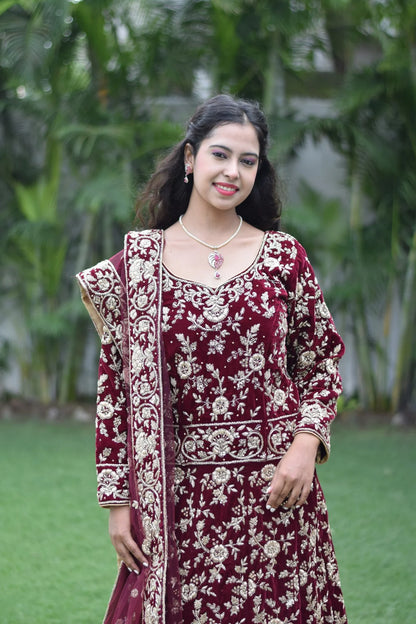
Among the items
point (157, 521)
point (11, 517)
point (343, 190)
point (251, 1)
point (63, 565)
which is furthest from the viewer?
point (343, 190)

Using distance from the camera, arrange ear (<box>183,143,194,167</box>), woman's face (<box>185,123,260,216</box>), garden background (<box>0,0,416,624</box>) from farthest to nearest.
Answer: garden background (<box>0,0,416,624</box>), ear (<box>183,143,194,167</box>), woman's face (<box>185,123,260,216</box>)

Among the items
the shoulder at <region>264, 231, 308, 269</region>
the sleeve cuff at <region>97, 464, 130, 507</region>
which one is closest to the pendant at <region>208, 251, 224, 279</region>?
the shoulder at <region>264, 231, 308, 269</region>

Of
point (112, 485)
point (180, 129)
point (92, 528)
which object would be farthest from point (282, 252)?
point (180, 129)

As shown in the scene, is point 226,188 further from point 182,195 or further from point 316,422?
point 316,422

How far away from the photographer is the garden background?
22.0 feet

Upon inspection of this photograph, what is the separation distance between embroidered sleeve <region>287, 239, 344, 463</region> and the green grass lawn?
5.02ft

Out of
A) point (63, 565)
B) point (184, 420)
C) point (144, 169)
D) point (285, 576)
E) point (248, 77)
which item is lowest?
point (63, 565)

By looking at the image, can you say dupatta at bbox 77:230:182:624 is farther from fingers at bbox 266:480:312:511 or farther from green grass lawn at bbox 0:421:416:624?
green grass lawn at bbox 0:421:416:624

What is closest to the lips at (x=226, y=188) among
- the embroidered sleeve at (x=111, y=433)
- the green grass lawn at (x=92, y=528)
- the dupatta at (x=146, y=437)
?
the dupatta at (x=146, y=437)

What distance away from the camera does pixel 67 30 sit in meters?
7.24

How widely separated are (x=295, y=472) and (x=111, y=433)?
446mm

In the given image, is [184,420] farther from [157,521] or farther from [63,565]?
[63,565]

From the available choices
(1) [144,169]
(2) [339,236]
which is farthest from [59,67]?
(2) [339,236]

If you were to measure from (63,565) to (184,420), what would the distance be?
7.03ft
